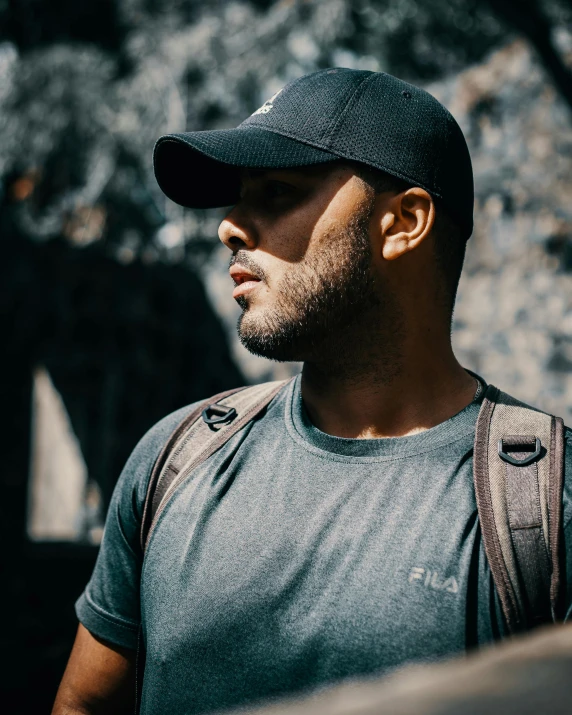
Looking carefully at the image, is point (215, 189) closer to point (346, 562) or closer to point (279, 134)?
point (279, 134)

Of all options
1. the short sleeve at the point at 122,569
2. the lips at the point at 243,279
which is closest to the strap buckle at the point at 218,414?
the short sleeve at the point at 122,569

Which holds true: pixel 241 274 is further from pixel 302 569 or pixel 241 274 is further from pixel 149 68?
pixel 149 68

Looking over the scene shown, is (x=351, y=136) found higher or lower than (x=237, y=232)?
higher

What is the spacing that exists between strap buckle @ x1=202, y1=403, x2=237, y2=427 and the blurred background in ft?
9.40

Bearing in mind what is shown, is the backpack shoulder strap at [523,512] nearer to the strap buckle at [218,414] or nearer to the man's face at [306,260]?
the man's face at [306,260]

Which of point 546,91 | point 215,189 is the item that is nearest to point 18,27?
point 546,91

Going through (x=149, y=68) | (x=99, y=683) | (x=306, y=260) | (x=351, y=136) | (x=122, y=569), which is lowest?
(x=99, y=683)

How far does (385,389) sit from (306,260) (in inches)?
13.5

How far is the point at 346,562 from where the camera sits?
4.52 feet

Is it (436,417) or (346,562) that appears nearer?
(346,562)

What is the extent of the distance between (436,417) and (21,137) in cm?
848

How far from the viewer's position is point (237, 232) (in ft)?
5.51

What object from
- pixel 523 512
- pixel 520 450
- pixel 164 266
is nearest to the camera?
pixel 523 512

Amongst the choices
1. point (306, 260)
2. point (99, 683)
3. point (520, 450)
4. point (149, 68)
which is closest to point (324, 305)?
point (306, 260)
